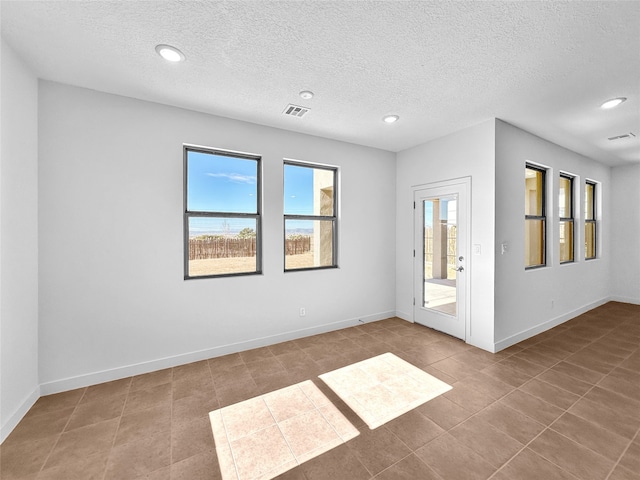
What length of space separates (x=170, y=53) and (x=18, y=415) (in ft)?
10.2

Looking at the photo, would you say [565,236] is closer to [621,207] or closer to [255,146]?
[621,207]

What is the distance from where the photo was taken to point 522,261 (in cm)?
358

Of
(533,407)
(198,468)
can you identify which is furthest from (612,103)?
(198,468)

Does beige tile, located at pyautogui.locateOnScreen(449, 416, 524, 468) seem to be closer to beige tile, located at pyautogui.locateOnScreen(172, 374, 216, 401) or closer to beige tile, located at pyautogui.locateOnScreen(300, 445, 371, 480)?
beige tile, located at pyautogui.locateOnScreen(300, 445, 371, 480)

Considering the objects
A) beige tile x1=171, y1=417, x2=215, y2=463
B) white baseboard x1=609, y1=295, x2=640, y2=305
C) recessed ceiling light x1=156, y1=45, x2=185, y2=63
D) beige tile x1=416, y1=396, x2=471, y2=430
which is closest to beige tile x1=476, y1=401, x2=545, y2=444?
beige tile x1=416, y1=396, x2=471, y2=430

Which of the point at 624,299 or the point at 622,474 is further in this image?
the point at 624,299

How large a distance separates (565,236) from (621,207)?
2079 millimetres

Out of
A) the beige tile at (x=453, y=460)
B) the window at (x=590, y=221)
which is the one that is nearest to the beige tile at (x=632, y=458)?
the beige tile at (x=453, y=460)

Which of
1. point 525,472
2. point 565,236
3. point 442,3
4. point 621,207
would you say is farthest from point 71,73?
point 621,207

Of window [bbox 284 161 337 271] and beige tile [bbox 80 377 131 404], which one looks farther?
window [bbox 284 161 337 271]

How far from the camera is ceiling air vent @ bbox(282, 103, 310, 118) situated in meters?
2.98

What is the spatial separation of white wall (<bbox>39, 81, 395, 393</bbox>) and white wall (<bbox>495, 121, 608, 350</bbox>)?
8.33 ft

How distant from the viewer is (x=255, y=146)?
3.41 meters

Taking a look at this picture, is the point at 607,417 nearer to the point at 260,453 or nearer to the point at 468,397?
the point at 468,397
